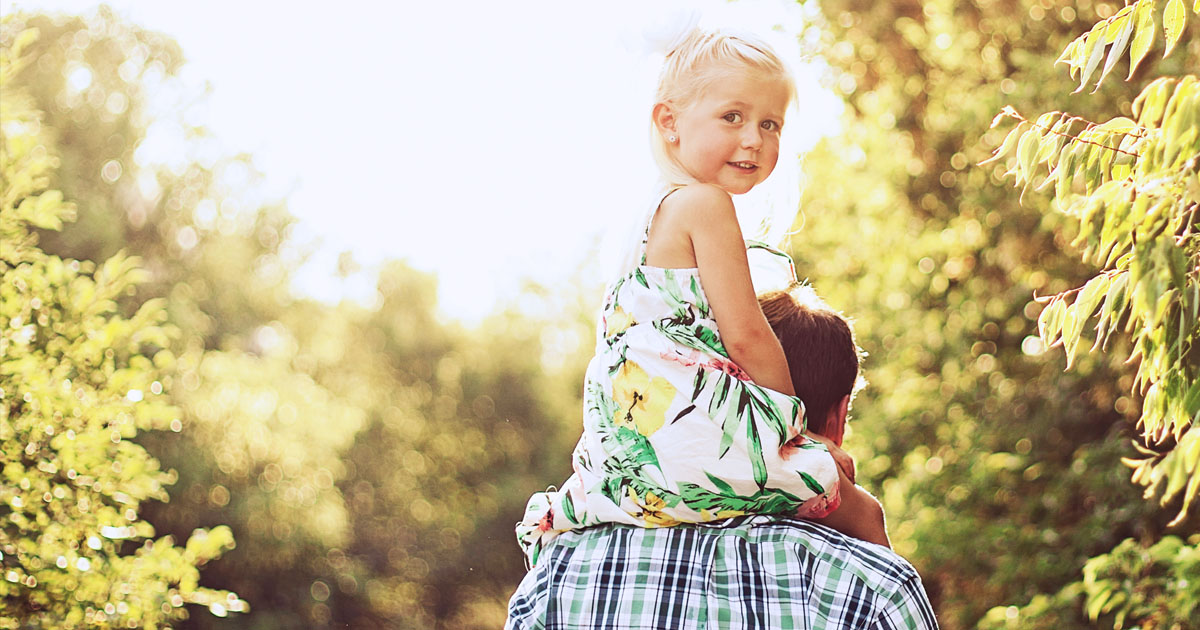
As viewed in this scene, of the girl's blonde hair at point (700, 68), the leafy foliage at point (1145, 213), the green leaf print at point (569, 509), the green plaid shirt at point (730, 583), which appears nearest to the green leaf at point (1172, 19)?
the leafy foliage at point (1145, 213)

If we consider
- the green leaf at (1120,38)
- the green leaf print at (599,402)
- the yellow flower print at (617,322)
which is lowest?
the green leaf print at (599,402)

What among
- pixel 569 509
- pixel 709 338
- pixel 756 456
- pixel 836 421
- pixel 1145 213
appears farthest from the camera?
pixel 836 421

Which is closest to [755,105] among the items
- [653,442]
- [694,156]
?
[694,156]

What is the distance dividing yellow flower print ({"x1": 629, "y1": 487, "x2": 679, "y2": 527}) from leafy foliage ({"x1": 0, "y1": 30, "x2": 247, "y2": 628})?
2133 millimetres

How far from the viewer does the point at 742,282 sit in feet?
6.72

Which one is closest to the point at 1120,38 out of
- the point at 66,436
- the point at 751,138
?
the point at 751,138

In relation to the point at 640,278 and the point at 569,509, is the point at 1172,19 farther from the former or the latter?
the point at 569,509

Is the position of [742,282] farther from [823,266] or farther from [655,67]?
[823,266]

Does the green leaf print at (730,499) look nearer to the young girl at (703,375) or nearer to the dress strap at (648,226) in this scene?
the young girl at (703,375)

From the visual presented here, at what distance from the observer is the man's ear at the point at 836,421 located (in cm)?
226

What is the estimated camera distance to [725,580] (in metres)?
2.00

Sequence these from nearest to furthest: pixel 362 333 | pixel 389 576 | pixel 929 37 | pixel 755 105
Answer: pixel 755 105, pixel 929 37, pixel 389 576, pixel 362 333

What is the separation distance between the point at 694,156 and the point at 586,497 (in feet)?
2.15

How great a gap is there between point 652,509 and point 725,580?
166mm
